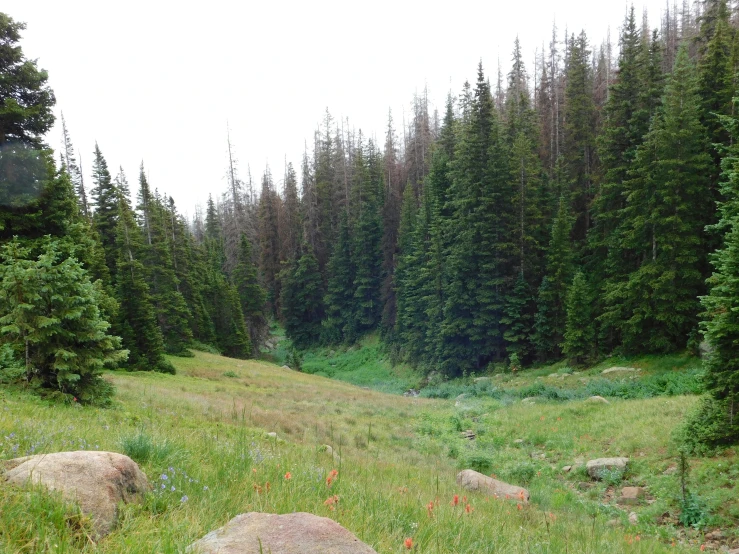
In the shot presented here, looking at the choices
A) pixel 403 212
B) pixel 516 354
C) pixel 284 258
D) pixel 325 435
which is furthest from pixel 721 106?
pixel 284 258

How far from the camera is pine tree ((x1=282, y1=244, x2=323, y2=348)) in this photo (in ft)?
204

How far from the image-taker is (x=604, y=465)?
1105cm

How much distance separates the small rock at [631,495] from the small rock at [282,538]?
969 centimetres

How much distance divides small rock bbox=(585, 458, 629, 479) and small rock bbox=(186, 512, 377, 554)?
11.0 meters

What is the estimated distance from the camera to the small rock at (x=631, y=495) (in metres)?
9.36

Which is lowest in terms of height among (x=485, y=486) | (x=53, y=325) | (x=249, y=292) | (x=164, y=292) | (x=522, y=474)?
(x=522, y=474)

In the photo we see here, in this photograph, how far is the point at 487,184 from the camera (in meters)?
35.2

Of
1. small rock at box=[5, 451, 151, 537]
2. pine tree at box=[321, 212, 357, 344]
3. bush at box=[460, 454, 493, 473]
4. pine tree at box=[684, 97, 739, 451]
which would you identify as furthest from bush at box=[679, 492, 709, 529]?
pine tree at box=[321, 212, 357, 344]

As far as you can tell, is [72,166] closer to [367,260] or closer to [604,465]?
[367,260]

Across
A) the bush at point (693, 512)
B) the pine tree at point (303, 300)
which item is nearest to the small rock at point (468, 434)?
the bush at point (693, 512)

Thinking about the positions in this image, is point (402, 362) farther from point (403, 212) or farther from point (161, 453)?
point (161, 453)

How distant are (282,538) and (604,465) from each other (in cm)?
1151

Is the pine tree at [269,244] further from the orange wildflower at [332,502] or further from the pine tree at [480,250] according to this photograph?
the orange wildflower at [332,502]

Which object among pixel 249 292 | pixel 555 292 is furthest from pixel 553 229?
pixel 249 292
